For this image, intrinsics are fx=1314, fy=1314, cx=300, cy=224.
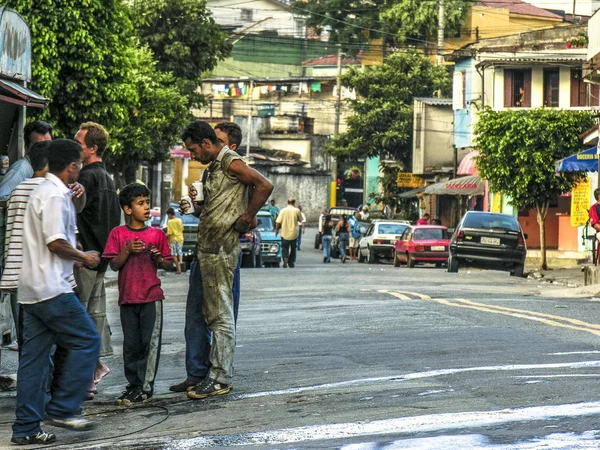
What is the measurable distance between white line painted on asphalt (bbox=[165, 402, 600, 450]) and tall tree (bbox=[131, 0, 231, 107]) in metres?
46.9

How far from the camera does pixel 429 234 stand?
41.3 meters

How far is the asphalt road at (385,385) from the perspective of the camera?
750 centimetres

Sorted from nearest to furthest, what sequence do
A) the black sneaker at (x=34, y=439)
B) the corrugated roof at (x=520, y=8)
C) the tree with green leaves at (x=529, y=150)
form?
the black sneaker at (x=34, y=439) → the tree with green leaves at (x=529, y=150) → the corrugated roof at (x=520, y=8)

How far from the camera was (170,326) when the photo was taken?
1605 centimetres

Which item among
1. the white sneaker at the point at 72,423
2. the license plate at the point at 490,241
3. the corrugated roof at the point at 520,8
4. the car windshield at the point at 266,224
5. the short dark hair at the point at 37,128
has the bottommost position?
the white sneaker at the point at 72,423

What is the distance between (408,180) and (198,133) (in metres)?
55.0

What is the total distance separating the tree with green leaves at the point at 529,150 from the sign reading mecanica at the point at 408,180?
2131 centimetres

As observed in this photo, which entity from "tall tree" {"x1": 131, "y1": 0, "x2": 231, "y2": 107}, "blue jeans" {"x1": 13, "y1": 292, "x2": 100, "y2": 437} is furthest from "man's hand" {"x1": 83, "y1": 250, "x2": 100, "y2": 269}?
"tall tree" {"x1": 131, "y1": 0, "x2": 231, "y2": 107}

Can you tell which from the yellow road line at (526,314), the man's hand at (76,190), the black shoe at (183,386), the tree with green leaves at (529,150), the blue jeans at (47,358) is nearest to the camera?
the blue jeans at (47,358)

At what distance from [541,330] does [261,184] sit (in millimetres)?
5402

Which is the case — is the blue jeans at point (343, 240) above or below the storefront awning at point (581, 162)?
below

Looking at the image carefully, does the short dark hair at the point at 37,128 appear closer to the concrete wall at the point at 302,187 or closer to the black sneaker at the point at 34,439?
the black sneaker at the point at 34,439

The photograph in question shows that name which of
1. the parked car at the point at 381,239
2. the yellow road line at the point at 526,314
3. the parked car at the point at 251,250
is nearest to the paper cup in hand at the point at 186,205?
the yellow road line at the point at 526,314

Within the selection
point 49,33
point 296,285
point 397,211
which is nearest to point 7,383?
point 296,285
